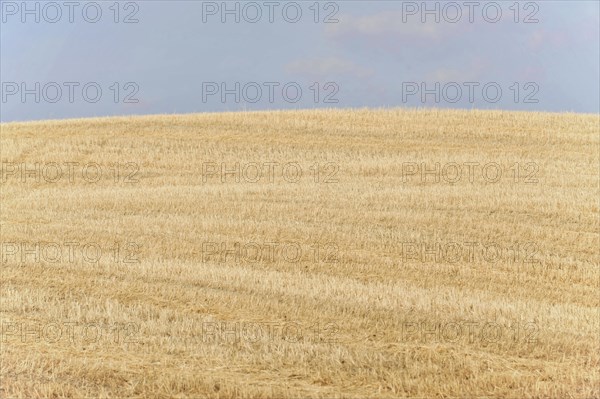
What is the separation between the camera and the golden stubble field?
8609mm

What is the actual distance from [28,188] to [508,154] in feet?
57.8

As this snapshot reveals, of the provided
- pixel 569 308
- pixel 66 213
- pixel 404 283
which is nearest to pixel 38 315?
pixel 404 283

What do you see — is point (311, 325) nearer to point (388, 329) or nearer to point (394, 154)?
point (388, 329)

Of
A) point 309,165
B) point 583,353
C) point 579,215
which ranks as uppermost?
point 309,165

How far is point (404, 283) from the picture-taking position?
1414 cm

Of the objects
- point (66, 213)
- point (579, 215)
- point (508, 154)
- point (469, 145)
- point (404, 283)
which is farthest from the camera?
point (469, 145)

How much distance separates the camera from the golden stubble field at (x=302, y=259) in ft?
28.2

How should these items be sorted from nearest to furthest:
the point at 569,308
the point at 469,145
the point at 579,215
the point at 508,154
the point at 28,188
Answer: the point at 569,308, the point at 579,215, the point at 28,188, the point at 508,154, the point at 469,145

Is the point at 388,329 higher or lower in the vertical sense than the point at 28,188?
lower

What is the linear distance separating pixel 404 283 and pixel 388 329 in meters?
3.69

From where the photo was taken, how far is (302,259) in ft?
52.2

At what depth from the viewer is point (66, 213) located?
21234 millimetres

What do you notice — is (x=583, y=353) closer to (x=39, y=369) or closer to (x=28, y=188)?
(x=39, y=369)

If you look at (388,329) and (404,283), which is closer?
(388,329)
